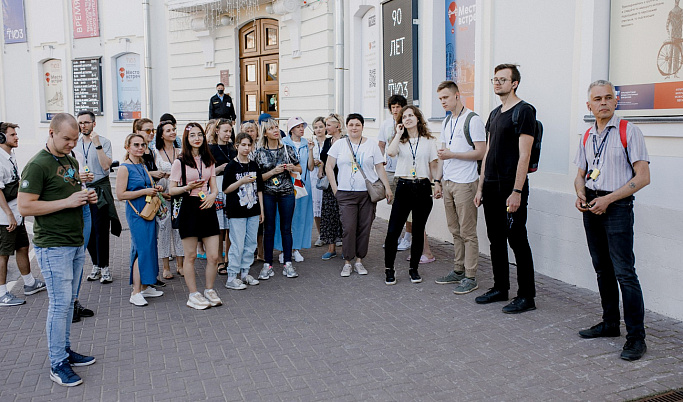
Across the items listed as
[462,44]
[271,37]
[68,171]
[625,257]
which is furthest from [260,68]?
[625,257]

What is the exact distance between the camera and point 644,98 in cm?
581

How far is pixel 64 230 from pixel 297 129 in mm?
4104

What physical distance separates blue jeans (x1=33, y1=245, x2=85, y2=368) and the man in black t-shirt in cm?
358

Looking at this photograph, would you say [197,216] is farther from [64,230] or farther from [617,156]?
[617,156]

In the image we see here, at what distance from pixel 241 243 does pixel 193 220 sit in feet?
2.92

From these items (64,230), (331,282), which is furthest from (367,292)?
(64,230)

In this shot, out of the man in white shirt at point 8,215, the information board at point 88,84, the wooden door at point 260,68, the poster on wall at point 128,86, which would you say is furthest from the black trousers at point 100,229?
the information board at point 88,84

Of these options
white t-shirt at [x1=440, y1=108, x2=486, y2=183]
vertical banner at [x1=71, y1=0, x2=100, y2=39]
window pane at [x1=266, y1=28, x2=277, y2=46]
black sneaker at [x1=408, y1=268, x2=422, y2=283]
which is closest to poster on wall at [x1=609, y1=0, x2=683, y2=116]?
white t-shirt at [x1=440, y1=108, x2=486, y2=183]

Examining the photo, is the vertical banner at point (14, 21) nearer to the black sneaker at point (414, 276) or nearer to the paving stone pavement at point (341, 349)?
the paving stone pavement at point (341, 349)

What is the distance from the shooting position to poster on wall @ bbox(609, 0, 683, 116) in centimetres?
548

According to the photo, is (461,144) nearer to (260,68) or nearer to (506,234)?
(506,234)

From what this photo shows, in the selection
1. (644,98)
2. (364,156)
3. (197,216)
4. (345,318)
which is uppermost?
(644,98)

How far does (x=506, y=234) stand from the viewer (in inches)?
228

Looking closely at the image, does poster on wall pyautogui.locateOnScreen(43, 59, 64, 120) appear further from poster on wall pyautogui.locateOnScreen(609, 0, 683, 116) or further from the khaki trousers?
poster on wall pyautogui.locateOnScreen(609, 0, 683, 116)
